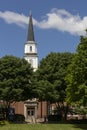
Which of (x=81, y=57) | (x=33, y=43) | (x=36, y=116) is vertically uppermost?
(x=33, y=43)

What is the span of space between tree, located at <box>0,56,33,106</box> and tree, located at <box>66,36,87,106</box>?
10.8 m

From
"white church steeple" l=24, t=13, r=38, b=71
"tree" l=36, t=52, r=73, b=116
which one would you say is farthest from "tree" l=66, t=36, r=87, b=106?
"white church steeple" l=24, t=13, r=38, b=71

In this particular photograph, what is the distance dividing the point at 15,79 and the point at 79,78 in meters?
14.0

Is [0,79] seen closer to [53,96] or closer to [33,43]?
[53,96]

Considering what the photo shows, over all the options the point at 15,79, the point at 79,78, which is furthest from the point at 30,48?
the point at 79,78

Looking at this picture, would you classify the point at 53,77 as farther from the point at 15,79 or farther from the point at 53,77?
the point at 15,79

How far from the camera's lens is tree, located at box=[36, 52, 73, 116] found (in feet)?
200

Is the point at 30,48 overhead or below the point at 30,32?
below

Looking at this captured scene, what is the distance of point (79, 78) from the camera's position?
48.0m

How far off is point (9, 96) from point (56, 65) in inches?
418

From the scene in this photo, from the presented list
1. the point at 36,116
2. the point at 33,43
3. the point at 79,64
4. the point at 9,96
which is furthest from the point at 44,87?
the point at 33,43

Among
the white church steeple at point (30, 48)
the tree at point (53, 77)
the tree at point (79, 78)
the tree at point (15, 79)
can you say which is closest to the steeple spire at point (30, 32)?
the white church steeple at point (30, 48)

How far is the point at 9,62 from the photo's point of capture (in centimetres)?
6097

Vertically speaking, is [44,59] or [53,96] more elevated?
[44,59]
